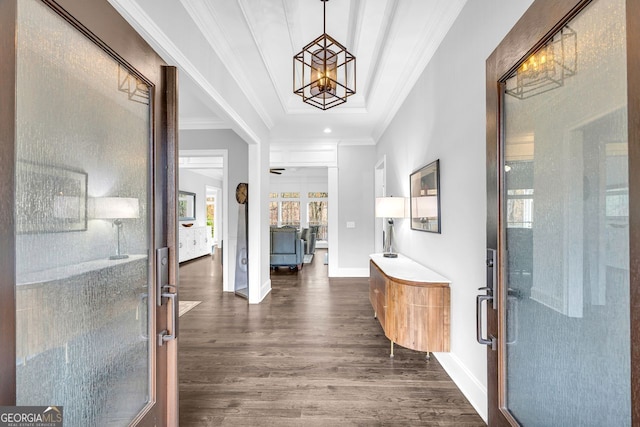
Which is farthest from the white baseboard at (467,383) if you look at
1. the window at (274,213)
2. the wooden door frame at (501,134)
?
the window at (274,213)

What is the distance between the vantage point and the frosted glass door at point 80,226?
2.56 feet

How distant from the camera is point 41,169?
81cm

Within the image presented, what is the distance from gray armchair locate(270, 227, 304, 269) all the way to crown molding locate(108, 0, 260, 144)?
376cm

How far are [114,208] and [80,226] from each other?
15 cm

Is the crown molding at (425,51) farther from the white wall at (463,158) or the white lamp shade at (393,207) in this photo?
the white lamp shade at (393,207)

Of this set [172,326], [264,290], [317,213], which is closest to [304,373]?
[172,326]

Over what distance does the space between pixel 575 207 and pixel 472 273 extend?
1.02 metres

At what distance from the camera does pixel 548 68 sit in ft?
3.25

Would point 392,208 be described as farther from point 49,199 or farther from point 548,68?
point 49,199

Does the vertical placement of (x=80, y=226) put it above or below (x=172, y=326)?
above

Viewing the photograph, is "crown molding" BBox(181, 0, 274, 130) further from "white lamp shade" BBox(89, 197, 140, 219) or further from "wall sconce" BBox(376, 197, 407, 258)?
"wall sconce" BBox(376, 197, 407, 258)

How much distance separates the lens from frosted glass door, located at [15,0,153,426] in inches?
30.7

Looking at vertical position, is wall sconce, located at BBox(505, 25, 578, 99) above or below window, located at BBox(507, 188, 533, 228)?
above

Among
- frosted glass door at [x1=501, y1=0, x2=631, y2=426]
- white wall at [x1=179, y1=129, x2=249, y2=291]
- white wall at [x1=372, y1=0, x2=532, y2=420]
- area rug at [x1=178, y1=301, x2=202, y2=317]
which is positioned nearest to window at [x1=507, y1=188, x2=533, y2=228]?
frosted glass door at [x1=501, y1=0, x2=631, y2=426]
